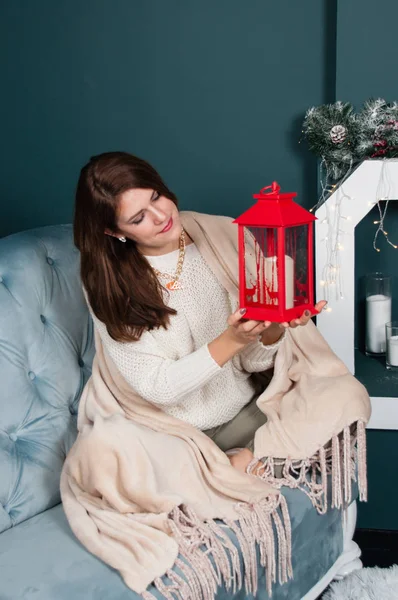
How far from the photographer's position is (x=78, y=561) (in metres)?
1.55

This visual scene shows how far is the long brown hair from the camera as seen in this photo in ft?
5.70

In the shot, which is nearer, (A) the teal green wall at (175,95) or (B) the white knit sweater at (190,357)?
(B) the white knit sweater at (190,357)

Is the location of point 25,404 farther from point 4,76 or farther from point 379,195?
point 4,76

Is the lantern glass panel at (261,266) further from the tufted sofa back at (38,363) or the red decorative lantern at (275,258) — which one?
the tufted sofa back at (38,363)

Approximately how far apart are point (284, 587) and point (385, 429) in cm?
78

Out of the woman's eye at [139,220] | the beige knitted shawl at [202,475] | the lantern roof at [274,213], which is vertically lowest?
the beige knitted shawl at [202,475]

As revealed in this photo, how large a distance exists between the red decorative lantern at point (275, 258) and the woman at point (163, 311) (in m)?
0.04

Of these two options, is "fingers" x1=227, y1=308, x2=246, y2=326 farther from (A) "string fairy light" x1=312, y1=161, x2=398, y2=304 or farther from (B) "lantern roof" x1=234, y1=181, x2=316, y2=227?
(A) "string fairy light" x1=312, y1=161, x2=398, y2=304

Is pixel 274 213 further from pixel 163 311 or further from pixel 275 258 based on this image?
pixel 163 311

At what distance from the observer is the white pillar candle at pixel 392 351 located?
2.38m

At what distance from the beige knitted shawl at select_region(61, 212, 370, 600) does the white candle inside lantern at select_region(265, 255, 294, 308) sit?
32cm

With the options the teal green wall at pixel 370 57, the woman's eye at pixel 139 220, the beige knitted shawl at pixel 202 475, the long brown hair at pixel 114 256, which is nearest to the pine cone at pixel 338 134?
the teal green wall at pixel 370 57

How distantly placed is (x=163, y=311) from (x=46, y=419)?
39 centimetres

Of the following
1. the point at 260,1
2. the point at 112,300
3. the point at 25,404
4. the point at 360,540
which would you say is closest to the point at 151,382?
the point at 112,300
